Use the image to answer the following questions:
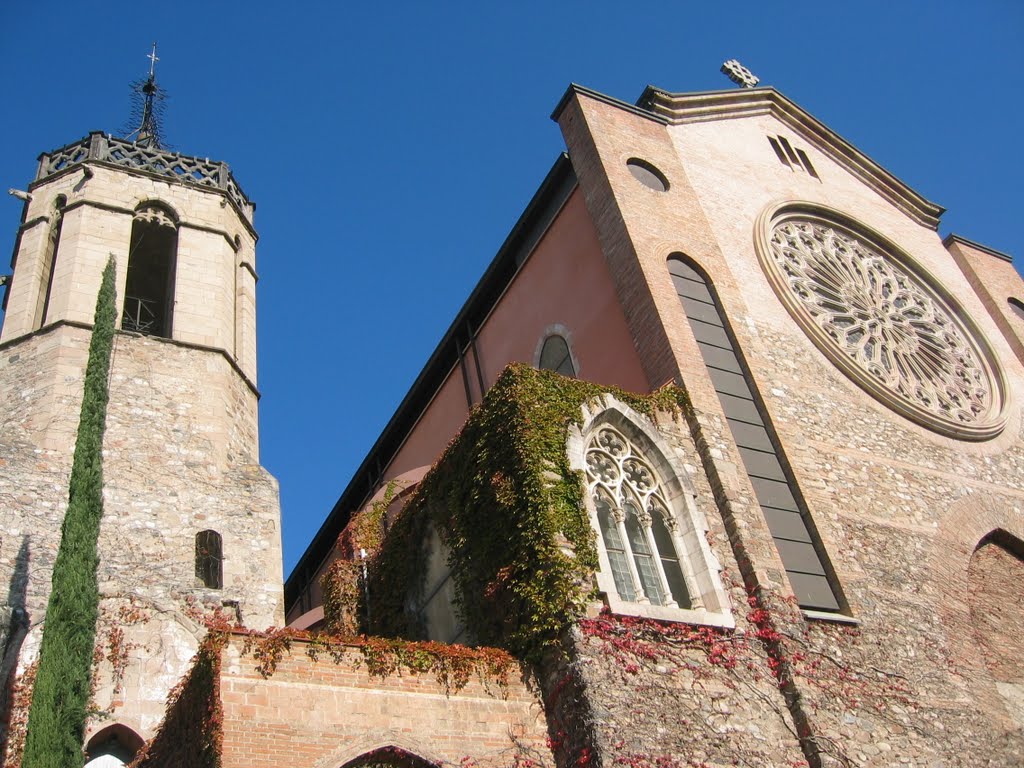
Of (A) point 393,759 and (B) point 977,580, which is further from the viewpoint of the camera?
(B) point 977,580

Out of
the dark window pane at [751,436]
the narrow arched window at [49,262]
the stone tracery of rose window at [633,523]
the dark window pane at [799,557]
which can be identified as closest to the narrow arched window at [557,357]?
the dark window pane at [751,436]

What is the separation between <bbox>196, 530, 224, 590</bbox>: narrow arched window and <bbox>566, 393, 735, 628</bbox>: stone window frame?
7606 mm

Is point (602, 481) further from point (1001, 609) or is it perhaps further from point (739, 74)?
point (739, 74)

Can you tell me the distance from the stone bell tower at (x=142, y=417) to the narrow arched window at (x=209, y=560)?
0.03 metres

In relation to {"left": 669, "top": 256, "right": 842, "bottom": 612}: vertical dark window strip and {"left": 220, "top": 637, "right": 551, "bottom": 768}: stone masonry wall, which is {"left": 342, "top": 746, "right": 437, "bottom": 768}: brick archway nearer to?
{"left": 220, "top": 637, "right": 551, "bottom": 768}: stone masonry wall

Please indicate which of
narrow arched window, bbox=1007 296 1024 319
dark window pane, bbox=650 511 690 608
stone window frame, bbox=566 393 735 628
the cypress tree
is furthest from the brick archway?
narrow arched window, bbox=1007 296 1024 319

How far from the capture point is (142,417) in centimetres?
1736

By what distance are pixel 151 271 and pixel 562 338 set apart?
1140 cm

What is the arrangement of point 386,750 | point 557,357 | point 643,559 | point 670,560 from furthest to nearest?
point 557,357 < point 670,560 < point 643,559 < point 386,750

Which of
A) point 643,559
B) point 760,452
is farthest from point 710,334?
point 643,559

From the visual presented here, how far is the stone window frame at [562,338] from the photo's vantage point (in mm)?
14734

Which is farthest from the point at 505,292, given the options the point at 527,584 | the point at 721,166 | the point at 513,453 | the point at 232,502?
the point at 527,584

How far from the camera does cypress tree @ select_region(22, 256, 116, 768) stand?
1002 cm

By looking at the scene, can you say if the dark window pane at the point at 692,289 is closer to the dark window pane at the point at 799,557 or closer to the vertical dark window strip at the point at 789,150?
the dark window pane at the point at 799,557
